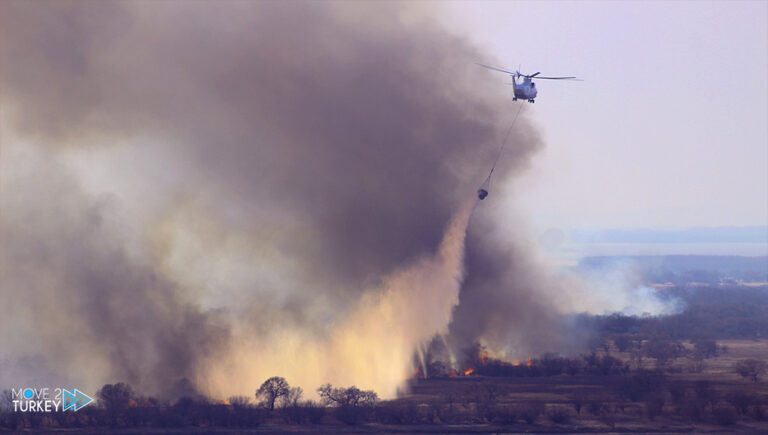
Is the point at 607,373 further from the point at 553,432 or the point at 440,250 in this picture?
the point at 553,432

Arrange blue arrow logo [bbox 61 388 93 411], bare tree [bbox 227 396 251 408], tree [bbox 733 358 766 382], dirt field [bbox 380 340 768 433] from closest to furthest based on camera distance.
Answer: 1. dirt field [bbox 380 340 768 433]
2. blue arrow logo [bbox 61 388 93 411]
3. bare tree [bbox 227 396 251 408]
4. tree [bbox 733 358 766 382]

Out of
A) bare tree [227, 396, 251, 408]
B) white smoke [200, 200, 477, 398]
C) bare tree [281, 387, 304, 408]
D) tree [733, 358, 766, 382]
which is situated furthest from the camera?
tree [733, 358, 766, 382]

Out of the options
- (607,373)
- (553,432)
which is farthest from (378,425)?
(607,373)

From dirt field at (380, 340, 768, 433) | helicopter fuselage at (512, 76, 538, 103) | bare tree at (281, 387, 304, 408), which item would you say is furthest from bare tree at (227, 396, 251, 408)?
helicopter fuselage at (512, 76, 538, 103)

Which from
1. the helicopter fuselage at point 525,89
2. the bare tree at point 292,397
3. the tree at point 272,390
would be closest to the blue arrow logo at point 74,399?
the tree at point 272,390

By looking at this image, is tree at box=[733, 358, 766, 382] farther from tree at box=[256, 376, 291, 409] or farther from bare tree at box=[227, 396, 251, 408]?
bare tree at box=[227, 396, 251, 408]
